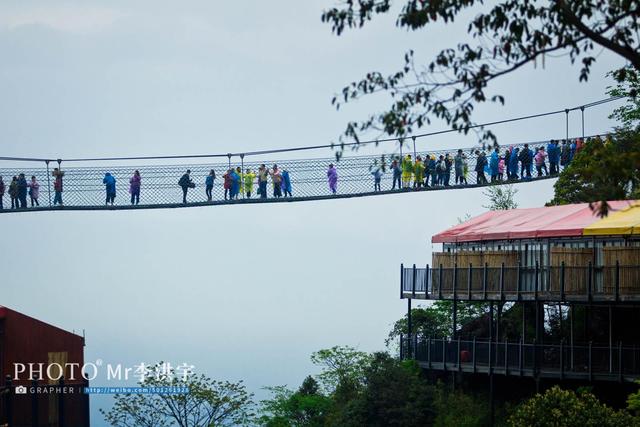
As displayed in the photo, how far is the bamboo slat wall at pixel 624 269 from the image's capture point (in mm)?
31297

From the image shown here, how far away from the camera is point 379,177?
38656 millimetres

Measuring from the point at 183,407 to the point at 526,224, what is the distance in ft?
43.8

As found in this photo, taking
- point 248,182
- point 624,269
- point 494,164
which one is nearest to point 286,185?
point 248,182

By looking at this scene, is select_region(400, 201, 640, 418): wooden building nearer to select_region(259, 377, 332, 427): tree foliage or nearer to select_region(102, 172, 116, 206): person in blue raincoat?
select_region(259, 377, 332, 427): tree foliage

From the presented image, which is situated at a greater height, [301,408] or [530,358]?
[530,358]

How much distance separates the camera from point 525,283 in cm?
3469

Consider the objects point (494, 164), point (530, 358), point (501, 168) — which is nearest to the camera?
point (530, 358)

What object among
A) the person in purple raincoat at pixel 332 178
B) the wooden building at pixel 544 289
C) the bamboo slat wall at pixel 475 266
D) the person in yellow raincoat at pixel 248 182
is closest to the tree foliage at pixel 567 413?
the wooden building at pixel 544 289

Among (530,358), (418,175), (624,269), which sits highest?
(418,175)

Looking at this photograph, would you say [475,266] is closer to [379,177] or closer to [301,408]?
[379,177]

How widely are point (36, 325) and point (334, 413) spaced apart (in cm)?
911

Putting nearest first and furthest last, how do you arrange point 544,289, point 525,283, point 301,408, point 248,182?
point 544,289
point 525,283
point 248,182
point 301,408

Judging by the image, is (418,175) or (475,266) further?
(418,175)

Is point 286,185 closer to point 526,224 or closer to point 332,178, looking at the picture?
point 332,178
